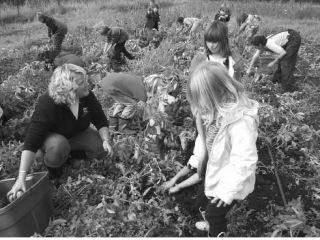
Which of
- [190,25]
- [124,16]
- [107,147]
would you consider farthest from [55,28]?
[107,147]

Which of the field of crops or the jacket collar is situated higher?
the jacket collar

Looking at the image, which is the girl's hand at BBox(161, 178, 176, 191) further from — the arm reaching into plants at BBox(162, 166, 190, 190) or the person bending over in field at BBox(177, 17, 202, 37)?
the person bending over in field at BBox(177, 17, 202, 37)

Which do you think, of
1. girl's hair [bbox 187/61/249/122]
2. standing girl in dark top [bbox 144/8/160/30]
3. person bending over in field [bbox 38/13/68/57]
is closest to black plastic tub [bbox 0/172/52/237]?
girl's hair [bbox 187/61/249/122]

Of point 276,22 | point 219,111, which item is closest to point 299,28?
point 276,22

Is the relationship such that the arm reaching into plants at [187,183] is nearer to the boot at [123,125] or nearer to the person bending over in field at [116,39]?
the boot at [123,125]

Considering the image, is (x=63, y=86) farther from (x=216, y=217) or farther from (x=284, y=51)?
(x=284, y=51)

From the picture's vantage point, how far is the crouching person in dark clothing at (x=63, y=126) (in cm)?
221

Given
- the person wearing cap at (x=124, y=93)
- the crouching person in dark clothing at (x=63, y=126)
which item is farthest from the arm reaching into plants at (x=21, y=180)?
the person wearing cap at (x=124, y=93)

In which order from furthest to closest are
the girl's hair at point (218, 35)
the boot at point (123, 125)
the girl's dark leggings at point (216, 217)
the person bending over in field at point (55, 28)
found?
the person bending over in field at point (55, 28), the boot at point (123, 125), the girl's hair at point (218, 35), the girl's dark leggings at point (216, 217)

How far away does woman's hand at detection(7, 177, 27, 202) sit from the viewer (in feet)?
6.49

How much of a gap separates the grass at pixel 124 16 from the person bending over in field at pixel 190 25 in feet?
4.85

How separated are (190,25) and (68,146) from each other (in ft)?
16.0

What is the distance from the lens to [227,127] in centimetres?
171

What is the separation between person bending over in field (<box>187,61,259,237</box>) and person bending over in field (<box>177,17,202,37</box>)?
4.53 meters
